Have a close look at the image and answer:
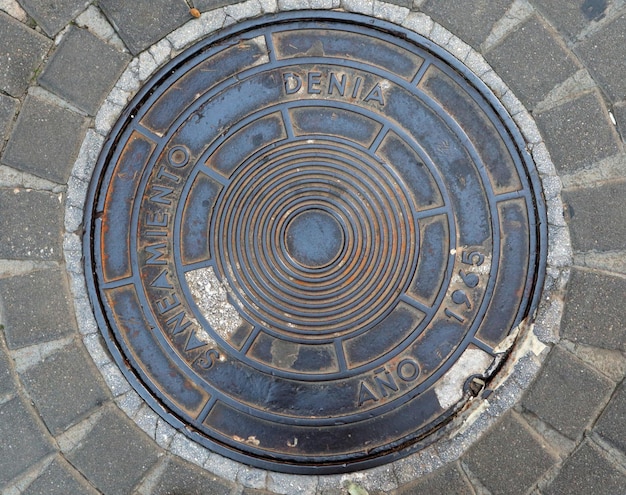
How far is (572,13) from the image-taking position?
316 cm

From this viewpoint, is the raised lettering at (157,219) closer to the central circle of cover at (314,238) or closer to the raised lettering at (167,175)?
the raised lettering at (167,175)

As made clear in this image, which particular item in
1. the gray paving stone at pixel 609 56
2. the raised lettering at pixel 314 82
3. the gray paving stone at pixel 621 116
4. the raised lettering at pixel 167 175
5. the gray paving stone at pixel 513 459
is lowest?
the gray paving stone at pixel 513 459

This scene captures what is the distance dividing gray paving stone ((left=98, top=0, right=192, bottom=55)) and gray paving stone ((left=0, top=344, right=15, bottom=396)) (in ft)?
6.77

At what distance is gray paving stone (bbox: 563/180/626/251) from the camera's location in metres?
3.10

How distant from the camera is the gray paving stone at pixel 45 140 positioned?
3.20 meters

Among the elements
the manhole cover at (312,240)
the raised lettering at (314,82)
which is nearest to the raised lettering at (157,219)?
the manhole cover at (312,240)

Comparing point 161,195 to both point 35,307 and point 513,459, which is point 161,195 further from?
point 513,459

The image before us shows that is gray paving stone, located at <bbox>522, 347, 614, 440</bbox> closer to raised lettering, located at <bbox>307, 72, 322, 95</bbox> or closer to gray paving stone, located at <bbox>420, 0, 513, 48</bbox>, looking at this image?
gray paving stone, located at <bbox>420, 0, 513, 48</bbox>

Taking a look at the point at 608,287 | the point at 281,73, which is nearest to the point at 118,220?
the point at 281,73

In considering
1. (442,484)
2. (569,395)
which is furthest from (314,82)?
(442,484)

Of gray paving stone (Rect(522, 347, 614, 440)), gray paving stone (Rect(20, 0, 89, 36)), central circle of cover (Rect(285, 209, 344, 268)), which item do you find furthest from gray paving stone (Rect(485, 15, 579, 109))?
gray paving stone (Rect(20, 0, 89, 36))

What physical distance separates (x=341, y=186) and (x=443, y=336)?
1104 millimetres

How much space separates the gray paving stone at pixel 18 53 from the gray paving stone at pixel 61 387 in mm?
1706

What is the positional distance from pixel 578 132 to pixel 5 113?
3576 mm
